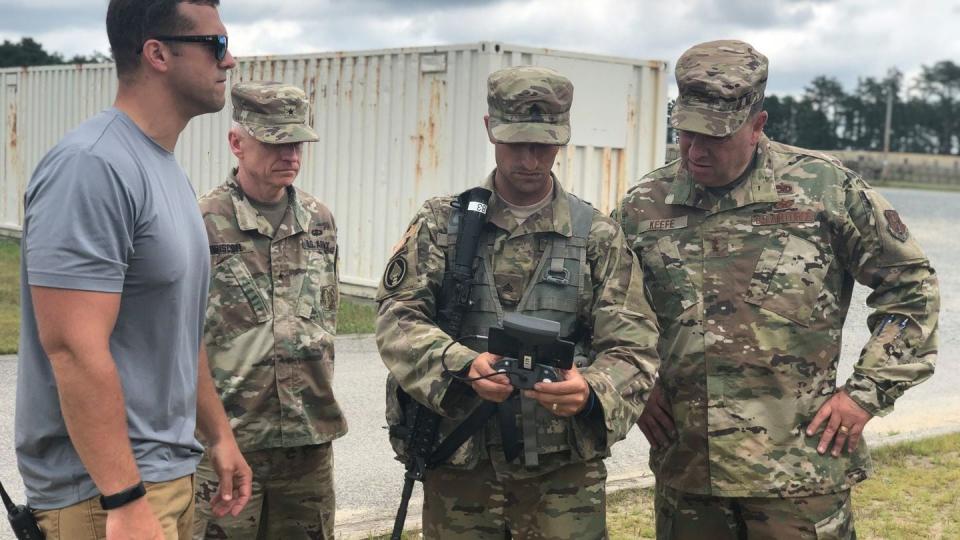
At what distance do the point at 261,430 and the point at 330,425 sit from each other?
0.27 m

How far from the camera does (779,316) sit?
3.43 m

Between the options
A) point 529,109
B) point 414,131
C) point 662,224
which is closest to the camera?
point 529,109

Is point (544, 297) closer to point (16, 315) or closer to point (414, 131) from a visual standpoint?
point (414, 131)

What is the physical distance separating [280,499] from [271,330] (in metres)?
0.59

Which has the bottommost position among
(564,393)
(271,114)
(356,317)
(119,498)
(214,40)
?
(356,317)

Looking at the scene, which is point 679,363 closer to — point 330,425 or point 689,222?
point 689,222

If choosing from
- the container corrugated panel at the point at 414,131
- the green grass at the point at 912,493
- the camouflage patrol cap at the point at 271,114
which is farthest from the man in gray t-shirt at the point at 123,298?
the container corrugated panel at the point at 414,131

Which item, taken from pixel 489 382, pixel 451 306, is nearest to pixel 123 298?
pixel 489 382

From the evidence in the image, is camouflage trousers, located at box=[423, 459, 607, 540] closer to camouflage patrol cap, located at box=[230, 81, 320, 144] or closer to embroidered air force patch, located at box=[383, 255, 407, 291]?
embroidered air force patch, located at box=[383, 255, 407, 291]

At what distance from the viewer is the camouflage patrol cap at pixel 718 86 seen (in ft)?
11.0

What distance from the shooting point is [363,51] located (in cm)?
1194

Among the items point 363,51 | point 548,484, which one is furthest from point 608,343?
point 363,51

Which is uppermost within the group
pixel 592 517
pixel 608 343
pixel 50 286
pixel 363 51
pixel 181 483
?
pixel 363 51

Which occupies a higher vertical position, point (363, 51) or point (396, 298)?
point (363, 51)
